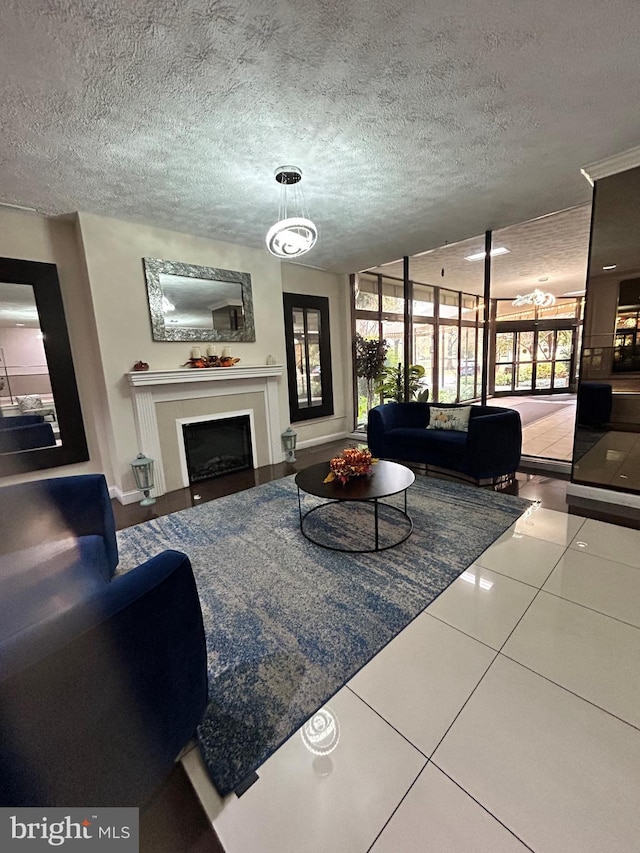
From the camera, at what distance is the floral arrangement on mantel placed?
9.12 feet

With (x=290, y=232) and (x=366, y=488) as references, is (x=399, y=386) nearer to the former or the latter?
(x=366, y=488)

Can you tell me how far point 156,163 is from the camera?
2.60m

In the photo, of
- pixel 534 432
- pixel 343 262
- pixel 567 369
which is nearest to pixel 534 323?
pixel 567 369

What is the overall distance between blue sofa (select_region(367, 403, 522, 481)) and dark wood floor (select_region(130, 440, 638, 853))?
Answer: 0.37 metres

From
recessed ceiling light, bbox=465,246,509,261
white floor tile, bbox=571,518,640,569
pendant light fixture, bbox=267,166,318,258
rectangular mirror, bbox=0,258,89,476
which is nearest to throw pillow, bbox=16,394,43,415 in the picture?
rectangular mirror, bbox=0,258,89,476

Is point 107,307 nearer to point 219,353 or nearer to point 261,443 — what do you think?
point 219,353

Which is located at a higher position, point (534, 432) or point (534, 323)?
point (534, 323)

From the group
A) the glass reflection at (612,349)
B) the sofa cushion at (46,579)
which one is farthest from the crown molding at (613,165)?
the sofa cushion at (46,579)

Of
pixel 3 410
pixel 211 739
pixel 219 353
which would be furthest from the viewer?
pixel 219 353

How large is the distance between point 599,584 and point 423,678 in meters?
1.36

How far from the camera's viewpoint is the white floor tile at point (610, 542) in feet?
7.86

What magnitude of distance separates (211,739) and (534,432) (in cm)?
589

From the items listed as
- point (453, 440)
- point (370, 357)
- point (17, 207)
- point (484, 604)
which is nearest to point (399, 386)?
point (370, 357)

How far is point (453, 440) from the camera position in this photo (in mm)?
3922
